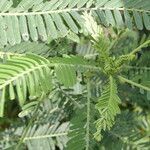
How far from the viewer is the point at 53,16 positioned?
3.83ft

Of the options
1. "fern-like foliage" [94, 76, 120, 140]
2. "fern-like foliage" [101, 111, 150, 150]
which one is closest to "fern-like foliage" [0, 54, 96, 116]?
"fern-like foliage" [94, 76, 120, 140]

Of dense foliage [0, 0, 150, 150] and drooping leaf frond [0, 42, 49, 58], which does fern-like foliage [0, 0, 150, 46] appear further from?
drooping leaf frond [0, 42, 49, 58]

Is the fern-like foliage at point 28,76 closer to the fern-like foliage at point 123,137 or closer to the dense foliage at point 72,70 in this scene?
the dense foliage at point 72,70

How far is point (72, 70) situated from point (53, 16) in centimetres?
22

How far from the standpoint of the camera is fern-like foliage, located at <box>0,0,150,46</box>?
3.78 ft

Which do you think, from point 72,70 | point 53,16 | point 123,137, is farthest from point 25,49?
point 123,137

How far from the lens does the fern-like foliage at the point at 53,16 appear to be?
45.4 inches

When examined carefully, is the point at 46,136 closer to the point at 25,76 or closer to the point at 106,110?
the point at 106,110

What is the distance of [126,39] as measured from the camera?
181 centimetres

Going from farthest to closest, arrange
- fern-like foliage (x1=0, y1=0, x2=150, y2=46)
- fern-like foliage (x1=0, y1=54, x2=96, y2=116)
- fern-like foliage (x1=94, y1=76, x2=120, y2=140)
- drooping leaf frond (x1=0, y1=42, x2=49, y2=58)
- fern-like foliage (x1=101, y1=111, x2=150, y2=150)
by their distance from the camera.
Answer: fern-like foliage (x1=101, y1=111, x2=150, y2=150)
drooping leaf frond (x1=0, y1=42, x2=49, y2=58)
fern-like foliage (x1=0, y1=0, x2=150, y2=46)
fern-like foliage (x1=94, y1=76, x2=120, y2=140)
fern-like foliage (x1=0, y1=54, x2=96, y2=116)

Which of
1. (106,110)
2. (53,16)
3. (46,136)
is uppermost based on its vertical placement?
(53,16)

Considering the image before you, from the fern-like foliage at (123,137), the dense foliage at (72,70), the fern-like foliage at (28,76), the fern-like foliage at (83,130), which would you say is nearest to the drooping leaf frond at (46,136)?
the dense foliage at (72,70)

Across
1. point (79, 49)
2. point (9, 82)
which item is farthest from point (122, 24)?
point (79, 49)

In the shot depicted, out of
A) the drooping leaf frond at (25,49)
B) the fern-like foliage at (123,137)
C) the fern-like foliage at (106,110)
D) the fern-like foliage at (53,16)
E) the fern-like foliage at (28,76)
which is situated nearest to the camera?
the fern-like foliage at (28,76)
